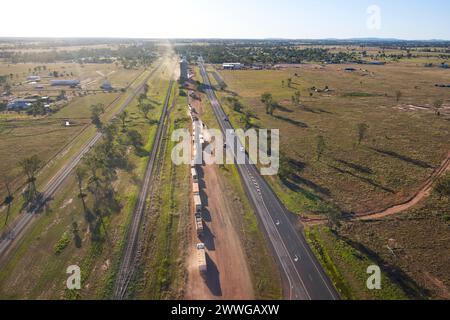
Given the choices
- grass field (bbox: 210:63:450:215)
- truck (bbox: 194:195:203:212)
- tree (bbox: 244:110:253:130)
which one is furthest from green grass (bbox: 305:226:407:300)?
tree (bbox: 244:110:253:130)

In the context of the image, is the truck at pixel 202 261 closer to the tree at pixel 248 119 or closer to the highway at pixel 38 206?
the highway at pixel 38 206

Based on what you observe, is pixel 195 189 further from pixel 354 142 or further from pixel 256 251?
pixel 354 142

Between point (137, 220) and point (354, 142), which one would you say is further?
point (354, 142)

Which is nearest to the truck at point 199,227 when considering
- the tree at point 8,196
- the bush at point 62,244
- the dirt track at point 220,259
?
the dirt track at point 220,259

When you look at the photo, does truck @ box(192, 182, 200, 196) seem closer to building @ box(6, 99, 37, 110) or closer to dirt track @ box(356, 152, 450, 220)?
dirt track @ box(356, 152, 450, 220)

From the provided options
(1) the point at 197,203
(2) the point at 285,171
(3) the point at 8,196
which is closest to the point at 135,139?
(3) the point at 8,196
